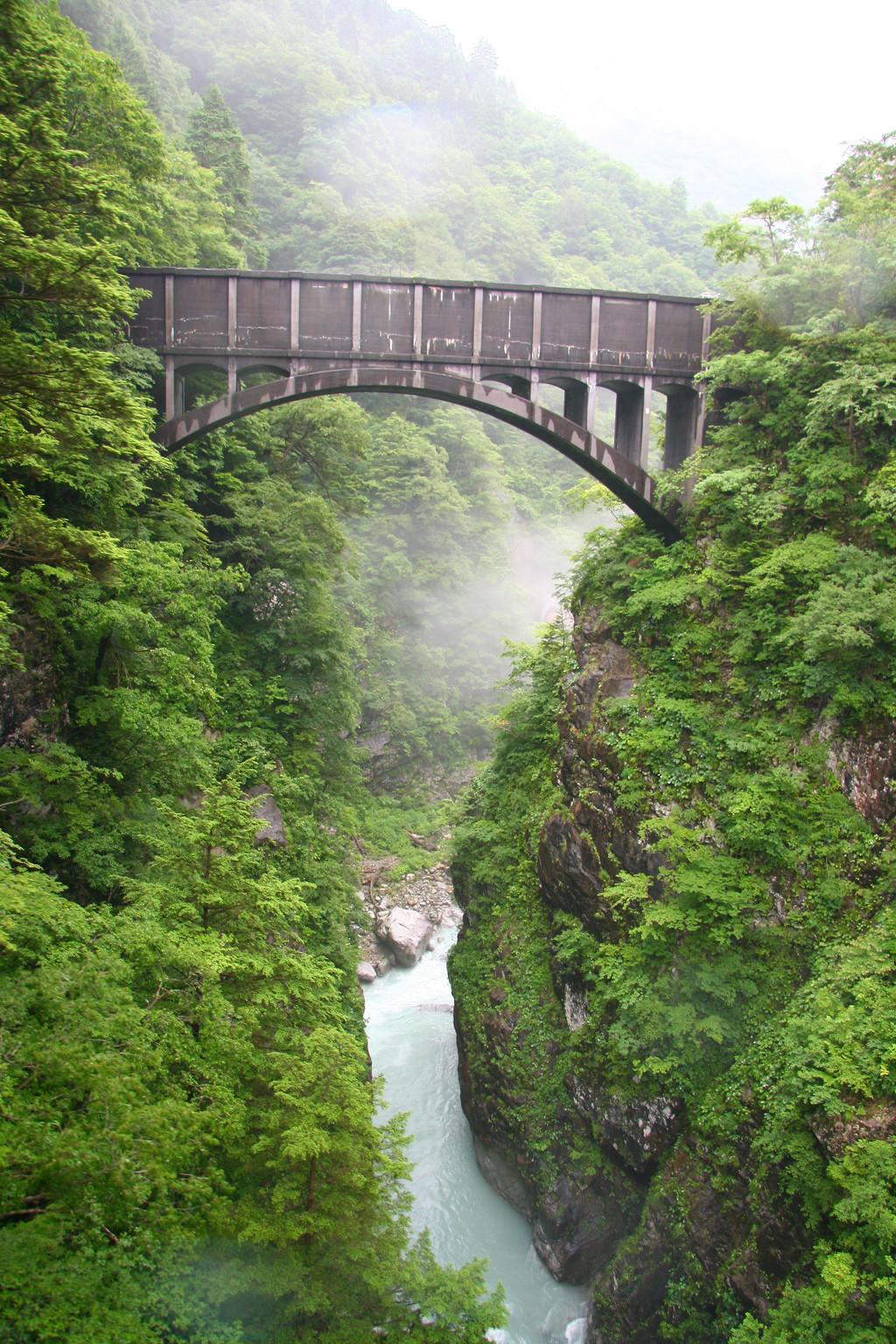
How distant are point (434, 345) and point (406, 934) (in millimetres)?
15871

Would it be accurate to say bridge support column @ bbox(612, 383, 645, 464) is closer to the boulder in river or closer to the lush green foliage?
the lush green foliage

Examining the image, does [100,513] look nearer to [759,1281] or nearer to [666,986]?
[666,986]

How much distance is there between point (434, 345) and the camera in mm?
14703

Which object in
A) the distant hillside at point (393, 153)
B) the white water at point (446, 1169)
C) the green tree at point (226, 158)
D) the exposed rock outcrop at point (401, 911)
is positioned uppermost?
the distant hillside at point (393, 153)

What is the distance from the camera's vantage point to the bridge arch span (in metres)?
14.1

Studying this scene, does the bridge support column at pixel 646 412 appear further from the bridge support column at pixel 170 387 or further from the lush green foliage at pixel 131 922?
the bridge support column at pixel 170 387

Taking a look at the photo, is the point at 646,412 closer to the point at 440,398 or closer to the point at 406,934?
the point at 440,398

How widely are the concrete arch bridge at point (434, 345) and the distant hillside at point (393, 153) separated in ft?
67.7

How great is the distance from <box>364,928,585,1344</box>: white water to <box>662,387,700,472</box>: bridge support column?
45.5ft

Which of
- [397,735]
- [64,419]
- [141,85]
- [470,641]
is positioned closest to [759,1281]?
[64,419]

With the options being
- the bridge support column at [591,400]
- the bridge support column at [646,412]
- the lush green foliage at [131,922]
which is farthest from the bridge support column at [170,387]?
the bridge support column at [646,412]

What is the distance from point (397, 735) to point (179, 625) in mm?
20286

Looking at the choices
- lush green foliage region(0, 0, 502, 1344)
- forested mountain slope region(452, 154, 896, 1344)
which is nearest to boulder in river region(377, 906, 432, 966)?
forested mountain slope region(452, 154, 896, 1344)

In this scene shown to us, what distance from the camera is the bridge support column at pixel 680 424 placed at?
49.4 ft
